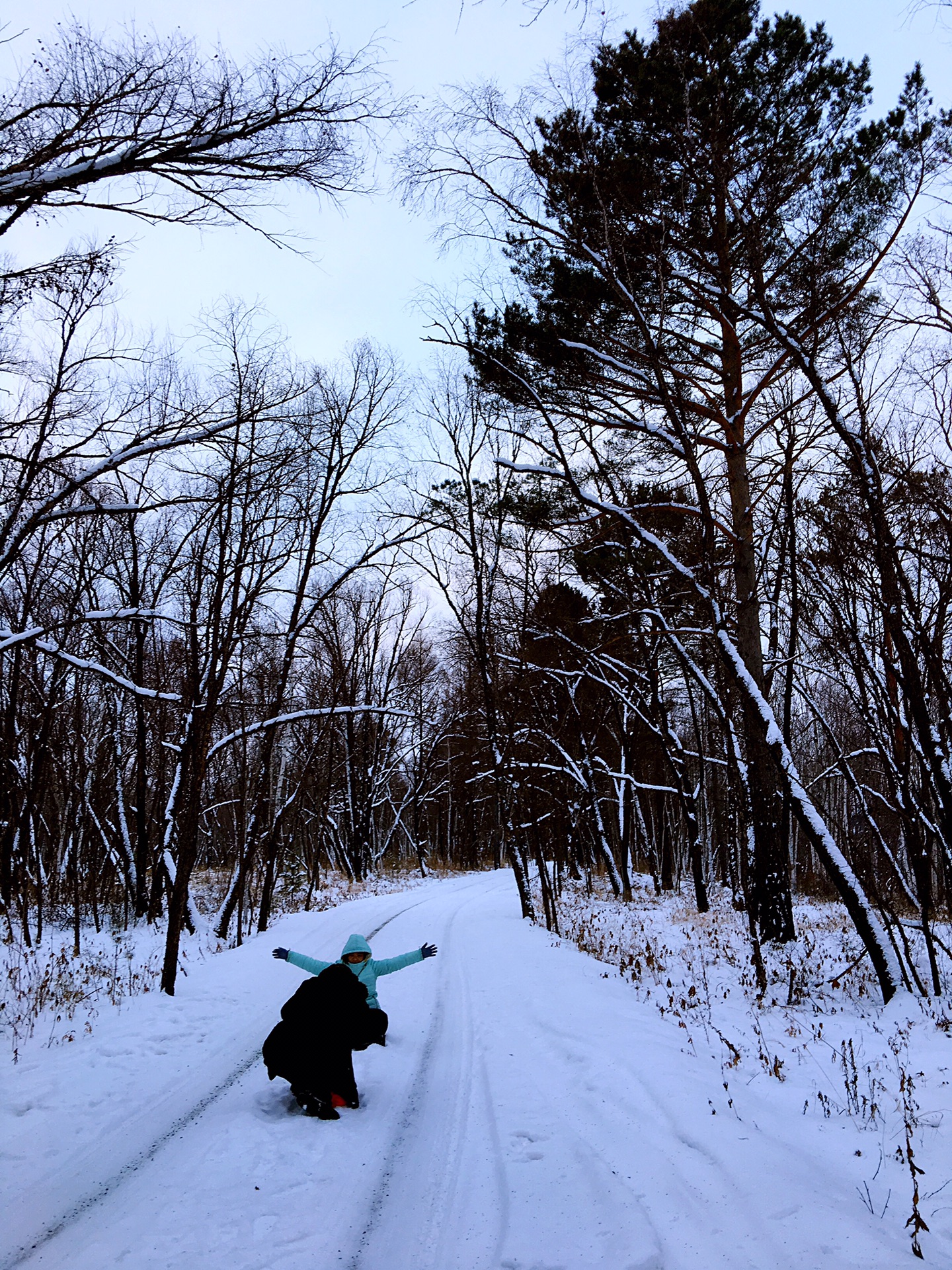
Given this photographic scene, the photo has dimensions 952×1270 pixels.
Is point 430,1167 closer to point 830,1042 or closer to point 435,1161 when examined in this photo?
point 435,1161

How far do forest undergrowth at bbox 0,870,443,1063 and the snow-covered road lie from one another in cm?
67

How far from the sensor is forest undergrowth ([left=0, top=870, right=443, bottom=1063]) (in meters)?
6.66

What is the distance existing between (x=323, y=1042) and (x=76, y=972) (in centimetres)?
568

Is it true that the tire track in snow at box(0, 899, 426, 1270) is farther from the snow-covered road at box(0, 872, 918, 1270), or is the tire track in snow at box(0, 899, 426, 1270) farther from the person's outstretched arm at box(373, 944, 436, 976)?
the person's outstretched arm at box(373, 944, 436, 976)

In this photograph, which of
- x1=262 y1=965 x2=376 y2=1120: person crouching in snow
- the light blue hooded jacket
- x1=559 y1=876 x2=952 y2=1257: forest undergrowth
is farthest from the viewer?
the light blue hooded jacket

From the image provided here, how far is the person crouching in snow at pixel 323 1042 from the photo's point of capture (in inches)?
188

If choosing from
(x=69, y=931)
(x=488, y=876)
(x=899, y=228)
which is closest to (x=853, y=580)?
(x=899, y=228)

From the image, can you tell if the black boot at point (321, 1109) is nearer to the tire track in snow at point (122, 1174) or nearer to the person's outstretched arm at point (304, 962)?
the tire track in snow at point (122, 1174)

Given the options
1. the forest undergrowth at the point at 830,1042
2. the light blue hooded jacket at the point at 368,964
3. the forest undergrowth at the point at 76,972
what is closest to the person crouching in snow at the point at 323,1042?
the light blue hooded jacket at the point at 368,964

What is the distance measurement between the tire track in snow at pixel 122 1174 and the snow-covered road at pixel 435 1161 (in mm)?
15

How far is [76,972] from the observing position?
28.9 ft

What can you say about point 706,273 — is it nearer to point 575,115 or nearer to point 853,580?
point 575,115

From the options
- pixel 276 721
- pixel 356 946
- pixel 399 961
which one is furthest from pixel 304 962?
pixel 276 721

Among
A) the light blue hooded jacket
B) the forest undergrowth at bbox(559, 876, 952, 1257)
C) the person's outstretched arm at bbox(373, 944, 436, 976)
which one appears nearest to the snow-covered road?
the forest undergrowth at bbox(559, 876, 952, 1257)
